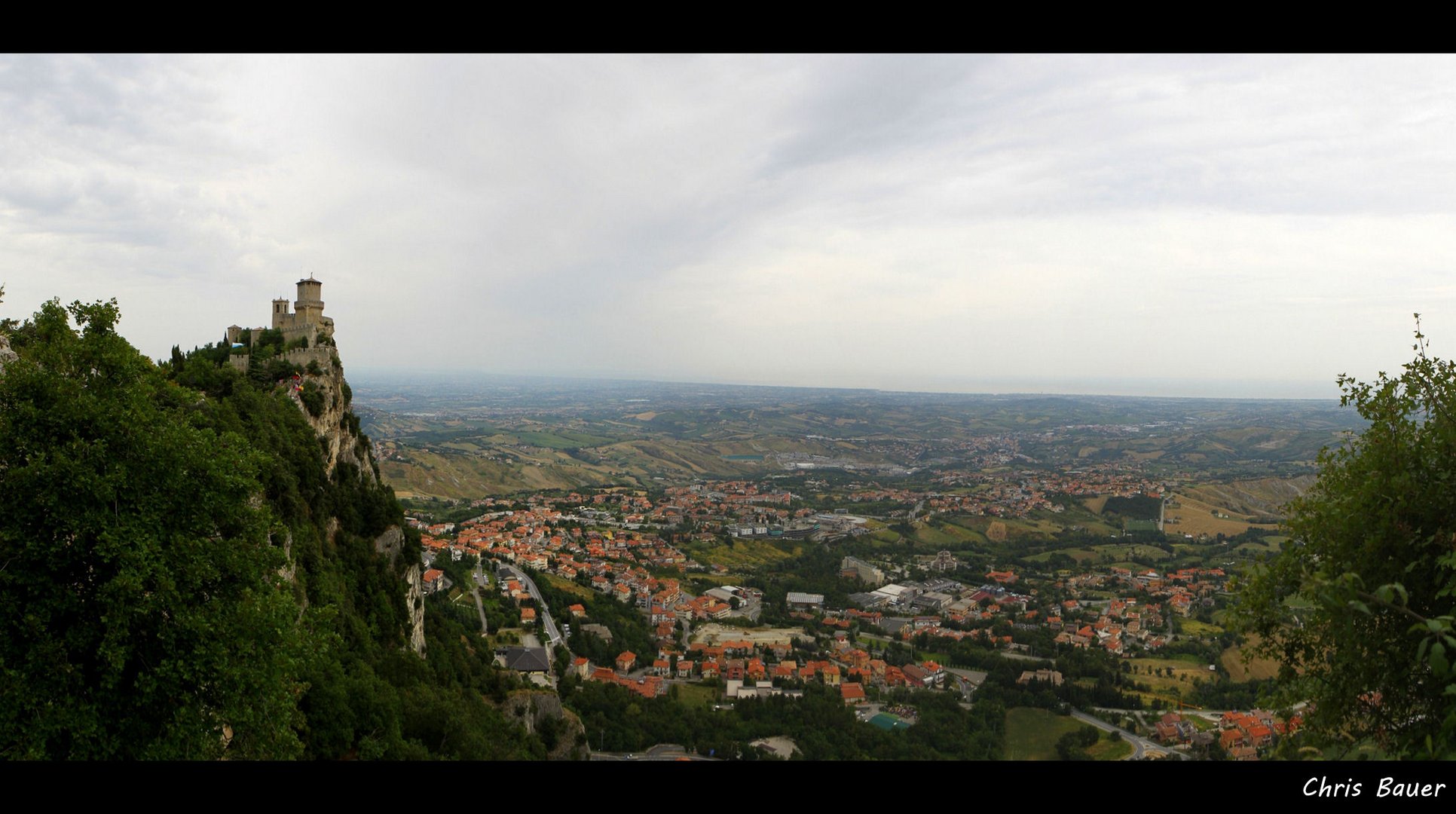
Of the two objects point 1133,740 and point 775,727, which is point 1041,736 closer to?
point 1133,740

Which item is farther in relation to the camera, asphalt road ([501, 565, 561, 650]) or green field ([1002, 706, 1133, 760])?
asphalt road ([501, 565, 561, 650])

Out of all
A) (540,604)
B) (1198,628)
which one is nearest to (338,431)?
(540,604)

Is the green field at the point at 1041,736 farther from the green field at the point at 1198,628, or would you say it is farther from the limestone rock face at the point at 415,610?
the limestone rock face at the point at 415,610

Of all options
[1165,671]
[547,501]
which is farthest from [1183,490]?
[547,501]

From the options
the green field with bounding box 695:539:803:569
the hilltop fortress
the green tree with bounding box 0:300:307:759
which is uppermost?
the hilltop fortress

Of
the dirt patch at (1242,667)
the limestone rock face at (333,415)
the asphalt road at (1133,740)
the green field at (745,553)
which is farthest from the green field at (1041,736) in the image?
the green field at (745,553)

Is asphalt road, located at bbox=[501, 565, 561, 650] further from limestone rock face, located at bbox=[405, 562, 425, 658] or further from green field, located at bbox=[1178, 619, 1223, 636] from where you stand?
green field, located at bbox=[1178, 619, 1223, 636]

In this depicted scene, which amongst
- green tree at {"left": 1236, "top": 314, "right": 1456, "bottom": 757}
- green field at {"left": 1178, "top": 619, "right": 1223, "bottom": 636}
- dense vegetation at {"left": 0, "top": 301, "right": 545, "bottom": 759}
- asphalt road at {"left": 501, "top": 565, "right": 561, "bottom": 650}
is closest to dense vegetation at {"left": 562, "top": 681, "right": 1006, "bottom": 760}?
asphalt road at {"left": 501, "top": 565, "right": 561, "bottom": 650}
